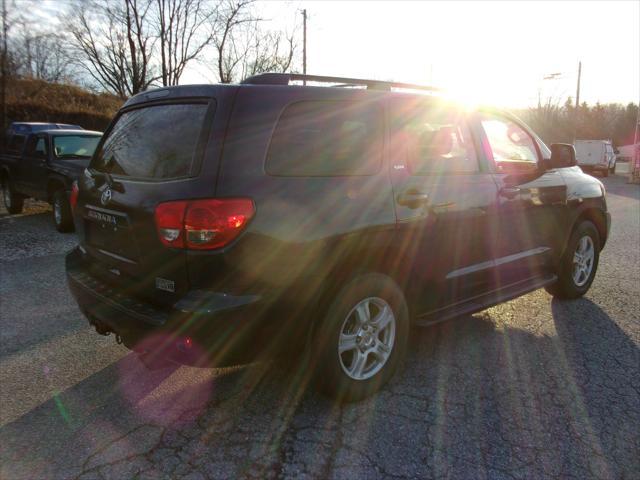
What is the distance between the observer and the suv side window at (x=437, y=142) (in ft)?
10.6

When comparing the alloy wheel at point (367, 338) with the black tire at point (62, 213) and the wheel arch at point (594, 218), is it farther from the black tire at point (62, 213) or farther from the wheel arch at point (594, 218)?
the black tire at point (62, 213)

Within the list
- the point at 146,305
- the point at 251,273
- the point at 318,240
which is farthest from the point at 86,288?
the point at 318,240

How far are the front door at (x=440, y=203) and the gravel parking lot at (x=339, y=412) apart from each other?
594mm

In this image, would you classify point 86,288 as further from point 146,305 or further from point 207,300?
point 207,300

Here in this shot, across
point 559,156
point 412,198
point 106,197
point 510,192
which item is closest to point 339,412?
point 412,198

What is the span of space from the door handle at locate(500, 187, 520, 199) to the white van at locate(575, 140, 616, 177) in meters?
27.2

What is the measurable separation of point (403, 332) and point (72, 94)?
90.0 ft

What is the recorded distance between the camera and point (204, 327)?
238cm

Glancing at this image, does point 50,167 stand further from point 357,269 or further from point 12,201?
point 357,269

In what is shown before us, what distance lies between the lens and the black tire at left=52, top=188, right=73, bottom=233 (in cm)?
813

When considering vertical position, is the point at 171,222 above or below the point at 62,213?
above

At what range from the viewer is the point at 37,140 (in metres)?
9.30

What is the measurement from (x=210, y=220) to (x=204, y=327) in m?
0.50

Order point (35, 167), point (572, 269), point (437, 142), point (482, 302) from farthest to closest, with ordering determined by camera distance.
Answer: point (35, 167) < point (572, 269) < point (482, 302) < point (437, 142)
